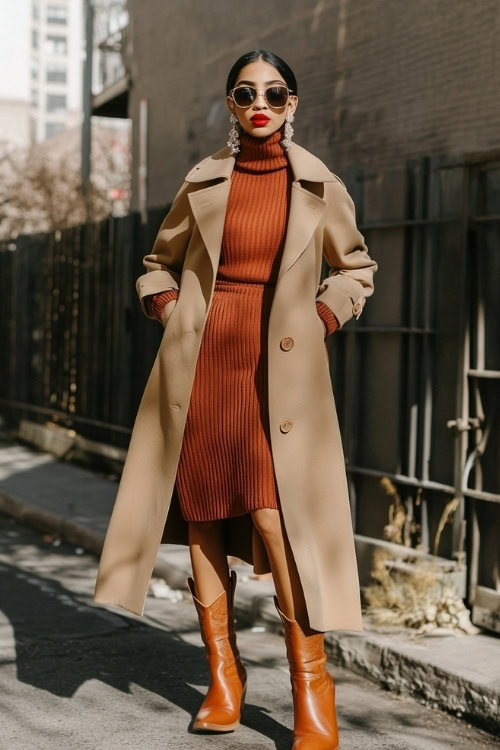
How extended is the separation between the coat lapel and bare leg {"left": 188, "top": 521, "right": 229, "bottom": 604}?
0.92 metres

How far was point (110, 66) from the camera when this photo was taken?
1788cm

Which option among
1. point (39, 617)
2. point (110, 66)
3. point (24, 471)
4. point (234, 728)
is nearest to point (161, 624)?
point (39, 617)

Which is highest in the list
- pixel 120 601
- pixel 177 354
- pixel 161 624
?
pixel 177 354

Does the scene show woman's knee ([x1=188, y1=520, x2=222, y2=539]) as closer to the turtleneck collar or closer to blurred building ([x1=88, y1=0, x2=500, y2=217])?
the turtleneck collar

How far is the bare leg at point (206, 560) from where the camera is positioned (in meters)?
3.94

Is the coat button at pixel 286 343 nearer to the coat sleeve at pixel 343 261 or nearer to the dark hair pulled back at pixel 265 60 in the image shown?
the coat sleeve at pixel 343 261

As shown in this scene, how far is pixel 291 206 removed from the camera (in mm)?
3783

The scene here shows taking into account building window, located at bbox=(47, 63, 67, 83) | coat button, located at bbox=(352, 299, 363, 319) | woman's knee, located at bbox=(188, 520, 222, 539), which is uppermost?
building window, located at bbox=(47, 63, 67, 83)

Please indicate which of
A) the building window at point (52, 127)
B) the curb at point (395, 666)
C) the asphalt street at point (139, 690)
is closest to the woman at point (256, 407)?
the asphalt street at point (139, 690)

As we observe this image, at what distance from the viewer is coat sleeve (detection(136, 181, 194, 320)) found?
3.99 metres

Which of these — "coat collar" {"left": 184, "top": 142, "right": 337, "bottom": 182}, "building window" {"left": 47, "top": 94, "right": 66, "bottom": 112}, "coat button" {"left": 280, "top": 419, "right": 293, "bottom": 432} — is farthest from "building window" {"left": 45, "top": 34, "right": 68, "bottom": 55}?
"coat button" {"left": 280, "top": 419, "right": 293, "bottom": 432}

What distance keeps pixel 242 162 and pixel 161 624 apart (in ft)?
→ 9.24

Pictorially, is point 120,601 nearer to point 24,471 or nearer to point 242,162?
point 242,162

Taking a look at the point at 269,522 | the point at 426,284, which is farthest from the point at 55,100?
the point at 269,522
